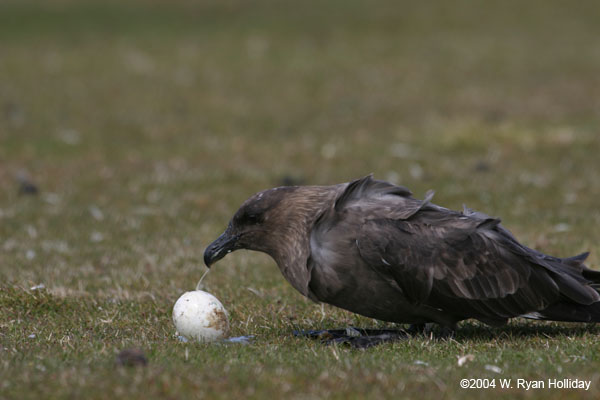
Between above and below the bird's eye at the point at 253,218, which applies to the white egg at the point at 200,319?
below

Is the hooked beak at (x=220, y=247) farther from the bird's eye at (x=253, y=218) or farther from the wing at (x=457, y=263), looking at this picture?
the wing at (x=457, y=263)

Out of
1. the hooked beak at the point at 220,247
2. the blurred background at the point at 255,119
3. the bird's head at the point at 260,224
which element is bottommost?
the blurred background at the point at 255,119

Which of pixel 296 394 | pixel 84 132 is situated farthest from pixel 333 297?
pixel 84 132

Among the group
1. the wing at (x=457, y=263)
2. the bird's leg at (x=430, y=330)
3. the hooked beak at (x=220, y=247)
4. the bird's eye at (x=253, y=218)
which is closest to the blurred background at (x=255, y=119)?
the hooked beak at (x=220, y=247)

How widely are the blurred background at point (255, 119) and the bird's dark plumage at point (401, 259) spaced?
6.02ft

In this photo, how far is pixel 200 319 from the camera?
4.68 meters

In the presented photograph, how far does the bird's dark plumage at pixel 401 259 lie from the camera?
15.1 ft

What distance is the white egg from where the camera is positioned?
15.3 ft

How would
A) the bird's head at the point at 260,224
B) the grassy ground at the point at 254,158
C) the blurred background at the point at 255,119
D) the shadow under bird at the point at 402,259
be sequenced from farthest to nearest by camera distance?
the blurred background at the point at 255,119, the bird's head at the point at 260,224, the shadow under bird at the point at 402,259, the grassy ground at the point at 254,158

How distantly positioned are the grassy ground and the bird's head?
0.55 metres

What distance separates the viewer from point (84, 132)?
44.0ft

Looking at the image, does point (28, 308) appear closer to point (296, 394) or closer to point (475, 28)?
point (296, 394)

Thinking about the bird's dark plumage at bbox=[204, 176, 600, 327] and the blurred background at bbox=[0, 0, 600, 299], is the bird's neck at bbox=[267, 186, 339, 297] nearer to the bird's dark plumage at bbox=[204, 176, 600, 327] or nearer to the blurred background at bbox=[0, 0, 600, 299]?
the bird's dark plumage at bbox=[204, 176, 600, 327]

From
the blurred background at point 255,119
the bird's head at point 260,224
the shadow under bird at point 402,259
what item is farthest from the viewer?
the blurred background at point 255,119
